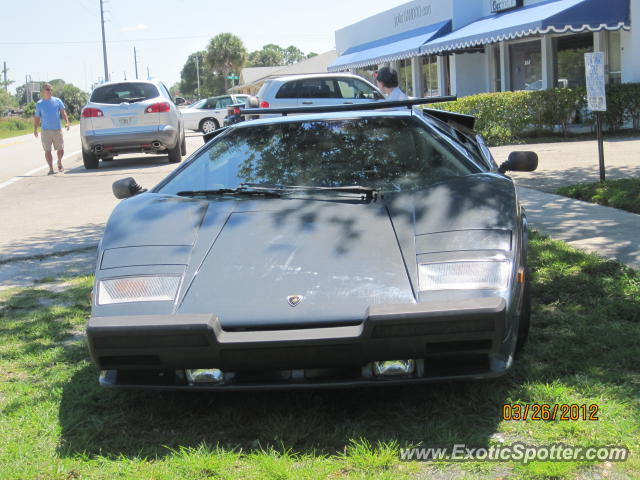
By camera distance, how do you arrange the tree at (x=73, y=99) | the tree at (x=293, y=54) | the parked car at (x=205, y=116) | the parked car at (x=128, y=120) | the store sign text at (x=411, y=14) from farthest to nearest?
1. the tree at (x=293, y=54)
2. the tree at (x=73, y=99)
3. the parked car at (x=205, y=116)
4. the store sign text at (x=411, y=14)
5. the parked car at (x=128, y=120)

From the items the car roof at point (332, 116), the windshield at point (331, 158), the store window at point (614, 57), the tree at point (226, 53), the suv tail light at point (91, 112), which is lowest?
the windshield at point (331, 158)

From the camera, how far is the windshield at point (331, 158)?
418 cm

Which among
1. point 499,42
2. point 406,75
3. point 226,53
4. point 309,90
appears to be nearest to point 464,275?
point 309,90

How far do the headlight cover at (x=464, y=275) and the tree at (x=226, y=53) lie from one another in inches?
3963

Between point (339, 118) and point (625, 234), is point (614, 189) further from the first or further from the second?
point (339, 118)

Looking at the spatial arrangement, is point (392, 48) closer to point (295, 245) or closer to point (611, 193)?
point (611, 193)

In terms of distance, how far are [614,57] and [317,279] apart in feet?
59.3

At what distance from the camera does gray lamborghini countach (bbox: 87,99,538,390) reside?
3.04 metres

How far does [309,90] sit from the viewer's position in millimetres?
16234

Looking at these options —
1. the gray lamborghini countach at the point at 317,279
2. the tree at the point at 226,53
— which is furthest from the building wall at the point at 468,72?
the tree at the point at 226,53

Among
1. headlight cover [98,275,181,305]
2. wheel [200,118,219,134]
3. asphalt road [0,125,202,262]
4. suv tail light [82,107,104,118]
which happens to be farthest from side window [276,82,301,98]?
wheel [200,118,219,134]

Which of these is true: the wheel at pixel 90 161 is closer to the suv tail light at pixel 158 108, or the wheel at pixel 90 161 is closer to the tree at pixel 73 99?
the suv tail light at pixel 158 108

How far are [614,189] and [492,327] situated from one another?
19.8 ft
